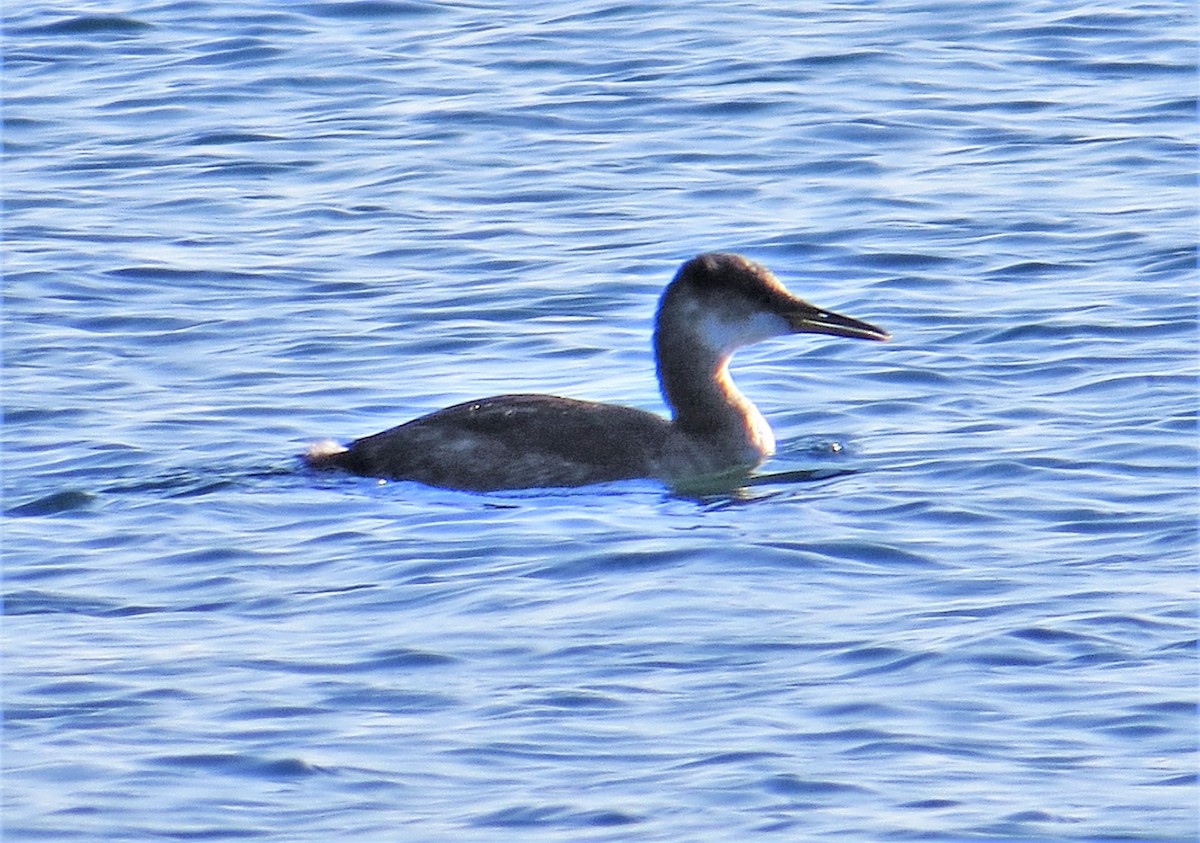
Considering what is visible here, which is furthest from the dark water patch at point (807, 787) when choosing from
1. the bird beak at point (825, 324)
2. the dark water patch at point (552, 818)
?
the bird beak at point (825, 324)

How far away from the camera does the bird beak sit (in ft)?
34.0

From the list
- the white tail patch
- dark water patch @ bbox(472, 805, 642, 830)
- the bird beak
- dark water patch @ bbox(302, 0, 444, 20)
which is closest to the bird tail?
the white tail patch

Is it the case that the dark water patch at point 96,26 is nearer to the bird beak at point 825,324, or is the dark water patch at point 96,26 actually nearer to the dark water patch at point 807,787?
the bird beak at point 825,324

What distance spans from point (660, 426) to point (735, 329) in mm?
604

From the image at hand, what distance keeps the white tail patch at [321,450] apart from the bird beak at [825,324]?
195cm

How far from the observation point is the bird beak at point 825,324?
10367 millimetres

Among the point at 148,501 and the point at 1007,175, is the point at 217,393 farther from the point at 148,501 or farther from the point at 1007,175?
the point at 1007,175

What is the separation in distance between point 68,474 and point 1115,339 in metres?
4.54

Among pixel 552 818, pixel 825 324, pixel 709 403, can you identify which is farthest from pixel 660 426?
pixel 552 818

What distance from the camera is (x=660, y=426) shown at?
1022 cm

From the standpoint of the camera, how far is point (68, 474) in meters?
9.91

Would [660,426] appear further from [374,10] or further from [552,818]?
[374,10]

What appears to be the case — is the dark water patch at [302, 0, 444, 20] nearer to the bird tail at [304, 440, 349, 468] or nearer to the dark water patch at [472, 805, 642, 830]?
the bird tail at [304, 440, 349, 468]

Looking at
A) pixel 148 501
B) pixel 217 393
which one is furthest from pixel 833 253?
pixel 148 501
